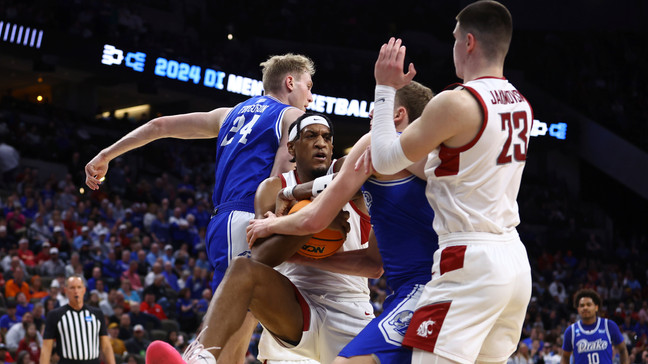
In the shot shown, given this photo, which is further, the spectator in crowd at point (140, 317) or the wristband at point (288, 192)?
the spectator in crowd at point (140, 317)

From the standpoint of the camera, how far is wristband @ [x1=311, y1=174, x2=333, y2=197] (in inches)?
169

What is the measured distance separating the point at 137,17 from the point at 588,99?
15836 mm

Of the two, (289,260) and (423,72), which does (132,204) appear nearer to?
(423,72)

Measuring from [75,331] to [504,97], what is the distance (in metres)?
7.10

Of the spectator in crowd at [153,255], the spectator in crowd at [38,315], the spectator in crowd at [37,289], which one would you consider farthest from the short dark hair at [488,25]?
the spectator in crowd at [153,255]

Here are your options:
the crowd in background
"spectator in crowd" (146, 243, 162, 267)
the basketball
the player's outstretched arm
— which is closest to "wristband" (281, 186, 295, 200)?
the basketball

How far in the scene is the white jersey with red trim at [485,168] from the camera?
11.2ft

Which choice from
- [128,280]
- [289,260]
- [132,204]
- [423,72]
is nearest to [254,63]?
[423,72]

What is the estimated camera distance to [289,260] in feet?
15.2

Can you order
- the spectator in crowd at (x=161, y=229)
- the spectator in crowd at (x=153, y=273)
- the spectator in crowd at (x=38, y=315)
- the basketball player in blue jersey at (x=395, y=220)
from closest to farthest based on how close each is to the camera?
the basketball player in blue jersey at (x=395, y=220) → the spectator in crowd at (x=38, y=315) → the spectator in crowd at (x=153, y=273) → the spectator in crowd at (x=161, y=229)

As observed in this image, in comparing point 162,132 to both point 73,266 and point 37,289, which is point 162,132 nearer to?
point 37,289

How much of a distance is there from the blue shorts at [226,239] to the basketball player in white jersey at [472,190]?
171 cm

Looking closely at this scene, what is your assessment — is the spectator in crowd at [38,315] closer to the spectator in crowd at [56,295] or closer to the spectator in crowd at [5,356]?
the spectator in crowd at [56,295]

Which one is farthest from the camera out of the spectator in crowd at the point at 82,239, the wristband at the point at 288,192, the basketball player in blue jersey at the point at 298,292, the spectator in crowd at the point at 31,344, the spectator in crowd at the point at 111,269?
the spectator in crowd at the point at 82,239
